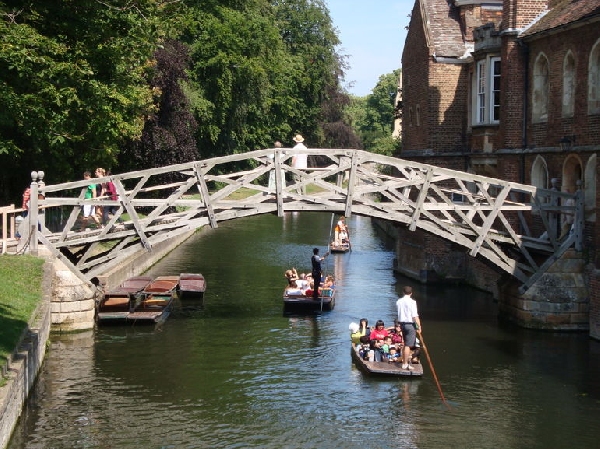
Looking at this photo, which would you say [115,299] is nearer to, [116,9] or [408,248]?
[116,9]

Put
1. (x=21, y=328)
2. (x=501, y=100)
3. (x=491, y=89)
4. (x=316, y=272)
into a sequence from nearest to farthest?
(x=21, y=328) < (x=316, y=272) < (x=501, y=100) < (x=491, y=89)

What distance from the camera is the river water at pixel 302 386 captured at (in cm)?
1536

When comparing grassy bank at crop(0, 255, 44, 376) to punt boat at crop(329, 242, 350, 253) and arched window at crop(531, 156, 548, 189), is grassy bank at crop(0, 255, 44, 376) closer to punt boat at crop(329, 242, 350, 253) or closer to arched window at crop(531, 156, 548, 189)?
arched window at crop(531, 156, 548, 189)

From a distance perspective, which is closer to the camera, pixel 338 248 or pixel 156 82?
pixel 156 82

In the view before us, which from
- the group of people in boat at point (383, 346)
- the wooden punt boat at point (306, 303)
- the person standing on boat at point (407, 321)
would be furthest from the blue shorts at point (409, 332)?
the wooden punt boat at point (306, 303)

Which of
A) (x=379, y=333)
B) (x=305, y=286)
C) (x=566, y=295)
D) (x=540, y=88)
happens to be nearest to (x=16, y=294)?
(x=379, y=333)

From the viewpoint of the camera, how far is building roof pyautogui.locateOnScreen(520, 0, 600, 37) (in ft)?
75.0

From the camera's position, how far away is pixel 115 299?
2420cm

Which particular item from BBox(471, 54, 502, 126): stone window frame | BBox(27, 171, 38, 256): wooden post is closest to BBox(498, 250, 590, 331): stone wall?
BBox(471, 54, 502, 126): stone window frame

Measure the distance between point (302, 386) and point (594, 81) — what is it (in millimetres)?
9883

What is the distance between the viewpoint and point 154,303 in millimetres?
25250

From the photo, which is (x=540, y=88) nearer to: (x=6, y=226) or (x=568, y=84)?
(x=568, y=84)

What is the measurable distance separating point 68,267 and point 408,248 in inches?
506

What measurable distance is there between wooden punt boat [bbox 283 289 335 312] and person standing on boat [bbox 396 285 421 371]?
7.01 meters
